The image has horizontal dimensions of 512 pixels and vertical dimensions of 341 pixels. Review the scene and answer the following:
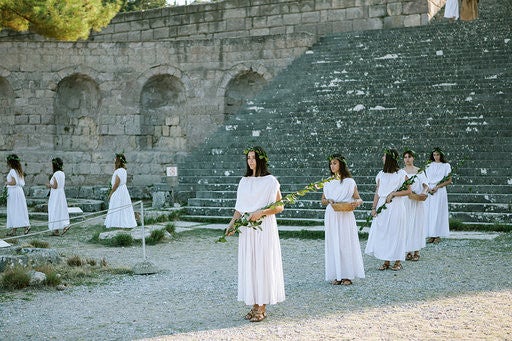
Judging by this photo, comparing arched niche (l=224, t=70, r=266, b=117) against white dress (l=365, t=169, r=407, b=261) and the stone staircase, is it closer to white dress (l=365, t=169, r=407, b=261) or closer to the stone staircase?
the stone staircase

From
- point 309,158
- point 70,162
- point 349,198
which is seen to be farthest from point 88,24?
point 349,198

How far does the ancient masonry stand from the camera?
2047cm

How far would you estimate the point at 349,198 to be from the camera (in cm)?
812

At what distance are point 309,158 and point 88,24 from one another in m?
8.64

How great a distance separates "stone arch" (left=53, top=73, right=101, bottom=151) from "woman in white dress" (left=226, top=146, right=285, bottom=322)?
15743mm

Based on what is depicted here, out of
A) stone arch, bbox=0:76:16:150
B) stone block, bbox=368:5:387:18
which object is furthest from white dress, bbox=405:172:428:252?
stone arch, bbox=0:76:16:150

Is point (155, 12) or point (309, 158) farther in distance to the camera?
point (155, 12)

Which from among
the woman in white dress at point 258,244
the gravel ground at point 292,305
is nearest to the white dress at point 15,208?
the gravel ground at point 292,305

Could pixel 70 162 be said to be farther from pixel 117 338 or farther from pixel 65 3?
pixel 117 338

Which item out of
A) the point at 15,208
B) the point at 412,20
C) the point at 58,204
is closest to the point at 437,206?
the point at 58,204

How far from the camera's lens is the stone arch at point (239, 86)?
2042cm

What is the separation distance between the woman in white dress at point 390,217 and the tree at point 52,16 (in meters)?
12.4

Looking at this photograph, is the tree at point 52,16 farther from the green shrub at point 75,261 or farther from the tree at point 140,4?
the tree at point 140,4

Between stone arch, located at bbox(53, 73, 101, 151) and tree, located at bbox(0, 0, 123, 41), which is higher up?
tree, located at bbox(0, 0, 123, 41)
